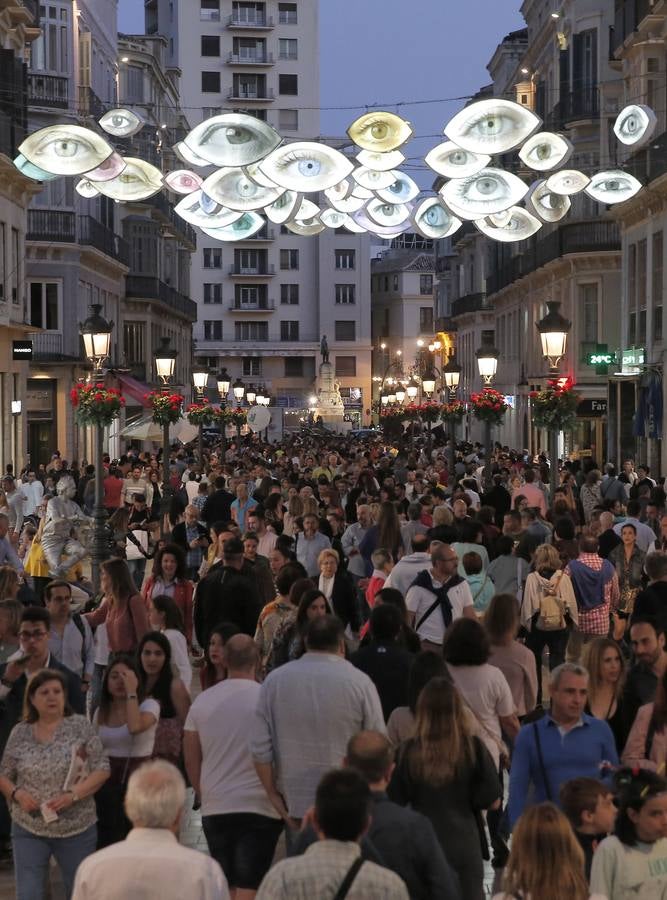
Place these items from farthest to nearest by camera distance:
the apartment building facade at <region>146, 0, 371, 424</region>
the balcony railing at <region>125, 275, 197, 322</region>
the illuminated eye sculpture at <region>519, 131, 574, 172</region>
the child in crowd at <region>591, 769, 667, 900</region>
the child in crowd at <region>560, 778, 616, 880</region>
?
1. the apartment building facade at <region>146, 0, 371, 424</region>
2. the balcony railing at <region>125, 275, 197, 322</region>
3. the illuminated eye sculpture at <region>519, 131, 574, 172</region>
4. the child in crowd at <region>560, 778, 616, 880</region>
5. the child in crowd at <region>591, 769, 667, 900</region>

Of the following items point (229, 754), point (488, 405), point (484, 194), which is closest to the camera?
point (229, 754)

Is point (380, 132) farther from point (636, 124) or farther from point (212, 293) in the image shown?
point (212, 293)

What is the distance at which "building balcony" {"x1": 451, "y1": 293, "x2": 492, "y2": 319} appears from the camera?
235 feet

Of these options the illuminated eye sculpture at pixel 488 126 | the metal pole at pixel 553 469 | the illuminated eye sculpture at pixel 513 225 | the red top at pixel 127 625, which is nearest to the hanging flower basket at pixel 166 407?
the metal pole at pixel 553 469

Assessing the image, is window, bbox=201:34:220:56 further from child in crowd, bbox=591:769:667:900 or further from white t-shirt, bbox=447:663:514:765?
child in crowd, bbox=591:769:667:900

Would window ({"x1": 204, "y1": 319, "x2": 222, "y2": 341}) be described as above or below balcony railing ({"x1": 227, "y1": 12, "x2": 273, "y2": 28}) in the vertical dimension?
below

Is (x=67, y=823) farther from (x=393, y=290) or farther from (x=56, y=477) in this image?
(x=393, y=290)

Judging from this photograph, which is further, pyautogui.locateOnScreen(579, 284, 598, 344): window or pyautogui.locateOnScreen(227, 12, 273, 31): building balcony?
pyautogui.locateOnScreen(227, 12, 273, 31): building balcony

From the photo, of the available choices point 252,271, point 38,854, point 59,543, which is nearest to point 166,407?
point 59,543

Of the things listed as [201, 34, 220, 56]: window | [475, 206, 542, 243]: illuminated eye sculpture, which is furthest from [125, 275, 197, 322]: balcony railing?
[475, 206, 542, 243]: illuminated eye sculpture

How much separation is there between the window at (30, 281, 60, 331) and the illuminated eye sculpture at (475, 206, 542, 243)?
29.6m

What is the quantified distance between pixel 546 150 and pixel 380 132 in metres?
1.92

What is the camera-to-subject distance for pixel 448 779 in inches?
285

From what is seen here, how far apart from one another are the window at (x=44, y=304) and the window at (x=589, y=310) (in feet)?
48.8
